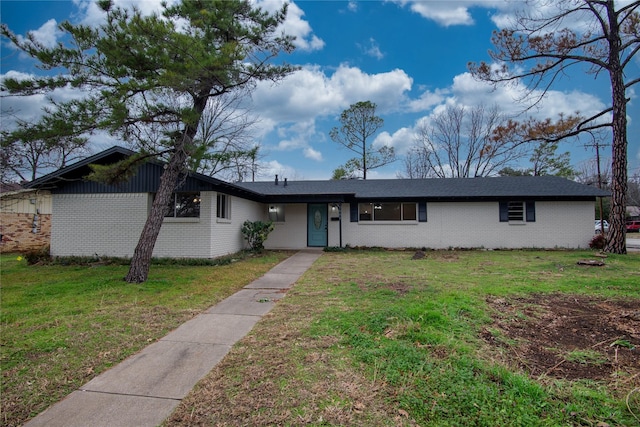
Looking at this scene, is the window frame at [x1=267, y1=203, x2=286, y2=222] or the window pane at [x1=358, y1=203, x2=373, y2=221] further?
the window frame at [x1=267, y1=203, x2=286, y2=222]

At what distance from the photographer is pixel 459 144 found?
26469 millimetres

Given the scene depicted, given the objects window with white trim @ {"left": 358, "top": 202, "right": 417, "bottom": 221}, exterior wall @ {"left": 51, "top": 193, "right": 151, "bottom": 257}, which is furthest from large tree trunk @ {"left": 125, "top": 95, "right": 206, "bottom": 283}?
window with white trim @ {"left": 358, "top": 202, "right": 417, "bottom": 221}

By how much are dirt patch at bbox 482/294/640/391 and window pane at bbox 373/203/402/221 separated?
949 cm

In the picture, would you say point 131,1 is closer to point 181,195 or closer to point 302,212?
point 181,195

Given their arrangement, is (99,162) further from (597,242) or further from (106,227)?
(597,242)

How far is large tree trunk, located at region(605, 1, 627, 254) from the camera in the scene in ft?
38.3

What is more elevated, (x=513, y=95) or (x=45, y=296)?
(x=513, y=95)

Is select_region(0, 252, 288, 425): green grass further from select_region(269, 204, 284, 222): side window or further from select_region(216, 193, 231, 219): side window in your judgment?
select_region(269, 204, 284, 222): side window

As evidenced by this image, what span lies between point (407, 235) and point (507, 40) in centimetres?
870

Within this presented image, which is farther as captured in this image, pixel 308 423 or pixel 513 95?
pixel 513 95

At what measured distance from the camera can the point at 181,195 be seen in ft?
35.9

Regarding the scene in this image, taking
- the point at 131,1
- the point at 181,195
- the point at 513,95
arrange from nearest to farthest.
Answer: the point at 131,1, the point at 181,195, the point at 513,95

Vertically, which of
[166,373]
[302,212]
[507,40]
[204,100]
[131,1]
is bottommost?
[166,373]

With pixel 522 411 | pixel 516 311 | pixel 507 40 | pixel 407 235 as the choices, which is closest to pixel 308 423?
pixel 522 411
